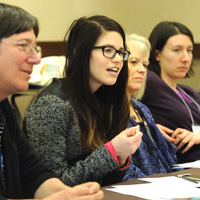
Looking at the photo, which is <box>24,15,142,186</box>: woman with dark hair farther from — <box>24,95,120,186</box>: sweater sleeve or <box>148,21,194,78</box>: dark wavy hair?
<box>148,21,194,78</box>: dark wavy hair

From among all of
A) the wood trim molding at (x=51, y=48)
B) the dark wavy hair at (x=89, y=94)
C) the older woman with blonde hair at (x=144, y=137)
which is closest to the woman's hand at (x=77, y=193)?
the dark wavy hair at (x=89, y=94)

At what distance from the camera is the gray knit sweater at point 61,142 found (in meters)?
1.96

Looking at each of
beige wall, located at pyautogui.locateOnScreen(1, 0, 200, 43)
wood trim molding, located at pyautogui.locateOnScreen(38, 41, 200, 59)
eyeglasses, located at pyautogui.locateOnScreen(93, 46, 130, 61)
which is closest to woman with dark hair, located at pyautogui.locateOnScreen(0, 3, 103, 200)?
eyeglasses, located at pyautogui.locateOnScreen(93, 46, 130, 61)

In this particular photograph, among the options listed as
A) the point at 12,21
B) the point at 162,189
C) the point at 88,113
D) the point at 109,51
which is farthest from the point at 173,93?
the point at 12,21

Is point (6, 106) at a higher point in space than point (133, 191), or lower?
higher

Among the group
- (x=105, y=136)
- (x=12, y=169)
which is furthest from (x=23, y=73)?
(x=105, y=136)

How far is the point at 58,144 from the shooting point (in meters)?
1.98

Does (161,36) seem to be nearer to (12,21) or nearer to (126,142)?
(126,142)

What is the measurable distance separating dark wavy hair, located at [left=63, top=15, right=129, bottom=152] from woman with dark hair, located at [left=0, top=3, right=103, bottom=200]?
34 cm

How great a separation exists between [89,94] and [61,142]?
324 millimetres

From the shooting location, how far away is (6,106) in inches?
70.3

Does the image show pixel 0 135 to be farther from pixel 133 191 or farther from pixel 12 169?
pixel 133 191

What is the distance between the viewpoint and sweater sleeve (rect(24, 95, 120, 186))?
1953 millimetres

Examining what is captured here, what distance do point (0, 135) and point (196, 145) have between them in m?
1.76
